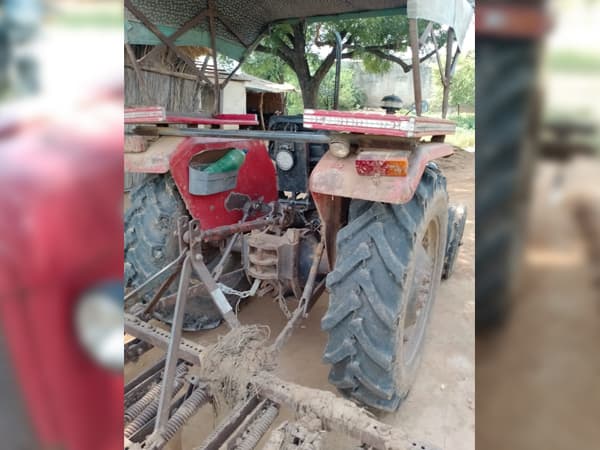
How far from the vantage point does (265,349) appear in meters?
2.08

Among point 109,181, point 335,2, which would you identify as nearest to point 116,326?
point 109,181

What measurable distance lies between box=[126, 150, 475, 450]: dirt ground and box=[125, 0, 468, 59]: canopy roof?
1689 mm

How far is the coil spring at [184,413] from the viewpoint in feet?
5.48

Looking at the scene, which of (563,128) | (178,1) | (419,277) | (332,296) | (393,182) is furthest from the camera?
(178,1)

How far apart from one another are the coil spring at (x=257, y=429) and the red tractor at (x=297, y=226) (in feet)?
0.24

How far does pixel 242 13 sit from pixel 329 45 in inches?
172

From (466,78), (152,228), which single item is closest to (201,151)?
(152,228)

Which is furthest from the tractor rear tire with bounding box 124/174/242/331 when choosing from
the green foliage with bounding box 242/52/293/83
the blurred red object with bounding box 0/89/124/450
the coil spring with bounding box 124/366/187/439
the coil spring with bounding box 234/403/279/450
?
the green foliage with bounding box 242/52/293/83

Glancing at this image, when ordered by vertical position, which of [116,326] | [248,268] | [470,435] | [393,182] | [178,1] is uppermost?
[178,1]

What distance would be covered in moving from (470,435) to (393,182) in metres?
1.48

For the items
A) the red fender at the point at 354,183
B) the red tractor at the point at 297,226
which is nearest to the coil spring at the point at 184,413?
the red tractor at the point at 297,226

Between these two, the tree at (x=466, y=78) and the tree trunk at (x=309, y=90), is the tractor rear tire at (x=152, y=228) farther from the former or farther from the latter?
the tree trunk at (x=309, y=90)

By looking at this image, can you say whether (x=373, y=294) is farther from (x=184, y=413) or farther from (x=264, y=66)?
(x=264, y=66)

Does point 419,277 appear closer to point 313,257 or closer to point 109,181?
point 313,257
